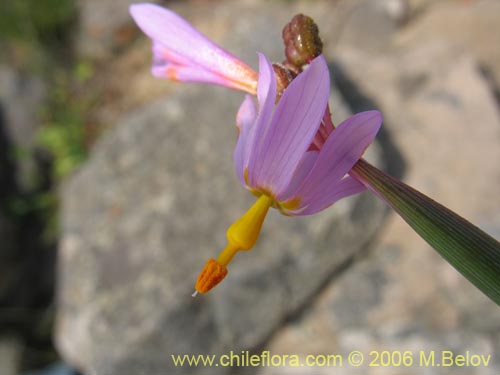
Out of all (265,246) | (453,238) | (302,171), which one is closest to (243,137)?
(302,171)

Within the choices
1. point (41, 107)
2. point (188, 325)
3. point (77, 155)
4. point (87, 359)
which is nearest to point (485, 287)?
point (188, 325)

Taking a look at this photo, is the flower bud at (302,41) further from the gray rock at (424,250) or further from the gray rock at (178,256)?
the gray rock at (178,256)

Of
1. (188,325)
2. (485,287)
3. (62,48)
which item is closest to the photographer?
(485,287)

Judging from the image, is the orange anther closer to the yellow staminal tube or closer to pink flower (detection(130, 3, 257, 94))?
the yellow staminal tube

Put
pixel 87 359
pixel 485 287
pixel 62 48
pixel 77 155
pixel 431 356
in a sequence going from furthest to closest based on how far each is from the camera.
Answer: pixel 62 48 → pixel 77 155 → pixel 87 359 → pixel 431 356 → pixel 485 287

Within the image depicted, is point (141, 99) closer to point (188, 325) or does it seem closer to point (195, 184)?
point (195, 184)

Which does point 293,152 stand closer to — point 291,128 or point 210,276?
point 291,128

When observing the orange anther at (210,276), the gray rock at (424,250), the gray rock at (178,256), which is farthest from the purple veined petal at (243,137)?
the gray rock at (178,256)

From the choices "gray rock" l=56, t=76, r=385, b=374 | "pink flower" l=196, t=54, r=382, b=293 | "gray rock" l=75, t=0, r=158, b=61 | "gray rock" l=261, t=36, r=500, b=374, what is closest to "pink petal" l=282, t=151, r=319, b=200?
"pink flower" l=196, t=54, r=382, b=293
